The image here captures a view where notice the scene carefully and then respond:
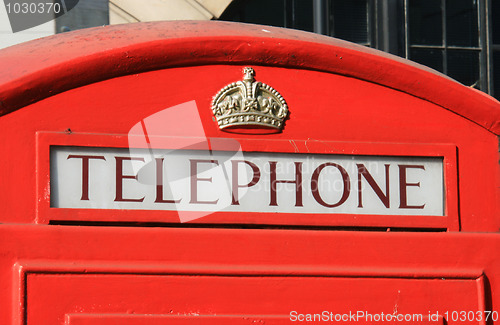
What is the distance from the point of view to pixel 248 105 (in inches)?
85.1

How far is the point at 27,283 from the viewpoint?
6.63 feet

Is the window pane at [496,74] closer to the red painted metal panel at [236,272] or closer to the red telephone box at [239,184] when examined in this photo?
the red telephone box at [239,184]

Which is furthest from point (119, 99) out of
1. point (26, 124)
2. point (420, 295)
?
point (420, 295)

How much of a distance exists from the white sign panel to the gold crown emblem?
0.09m

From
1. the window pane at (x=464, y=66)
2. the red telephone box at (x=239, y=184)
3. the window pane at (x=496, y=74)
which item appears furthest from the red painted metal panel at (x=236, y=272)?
the window pane at (x=496, y=74)

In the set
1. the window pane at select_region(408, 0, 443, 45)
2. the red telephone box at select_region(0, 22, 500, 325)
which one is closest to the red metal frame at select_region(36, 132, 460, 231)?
the red telephone box at select_region(0, 22, 500, 325)

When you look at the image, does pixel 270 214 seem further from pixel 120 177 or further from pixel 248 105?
pixel 120 177

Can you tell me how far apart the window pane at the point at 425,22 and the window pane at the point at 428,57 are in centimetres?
6

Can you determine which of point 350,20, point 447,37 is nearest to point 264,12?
point 350,20

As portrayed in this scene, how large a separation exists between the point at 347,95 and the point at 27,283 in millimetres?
1018

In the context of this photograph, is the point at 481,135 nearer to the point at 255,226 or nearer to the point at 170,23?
the point at 255,226

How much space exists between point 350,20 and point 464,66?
879 millimetres

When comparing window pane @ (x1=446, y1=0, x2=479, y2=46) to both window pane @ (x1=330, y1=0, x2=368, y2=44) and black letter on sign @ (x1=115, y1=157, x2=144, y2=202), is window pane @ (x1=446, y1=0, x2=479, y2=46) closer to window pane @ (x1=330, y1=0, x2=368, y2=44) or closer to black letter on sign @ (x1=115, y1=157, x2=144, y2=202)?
window pane @ (x1=330, y1=0, x2=368, y2=44)

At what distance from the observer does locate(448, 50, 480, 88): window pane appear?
5512 millimetres
